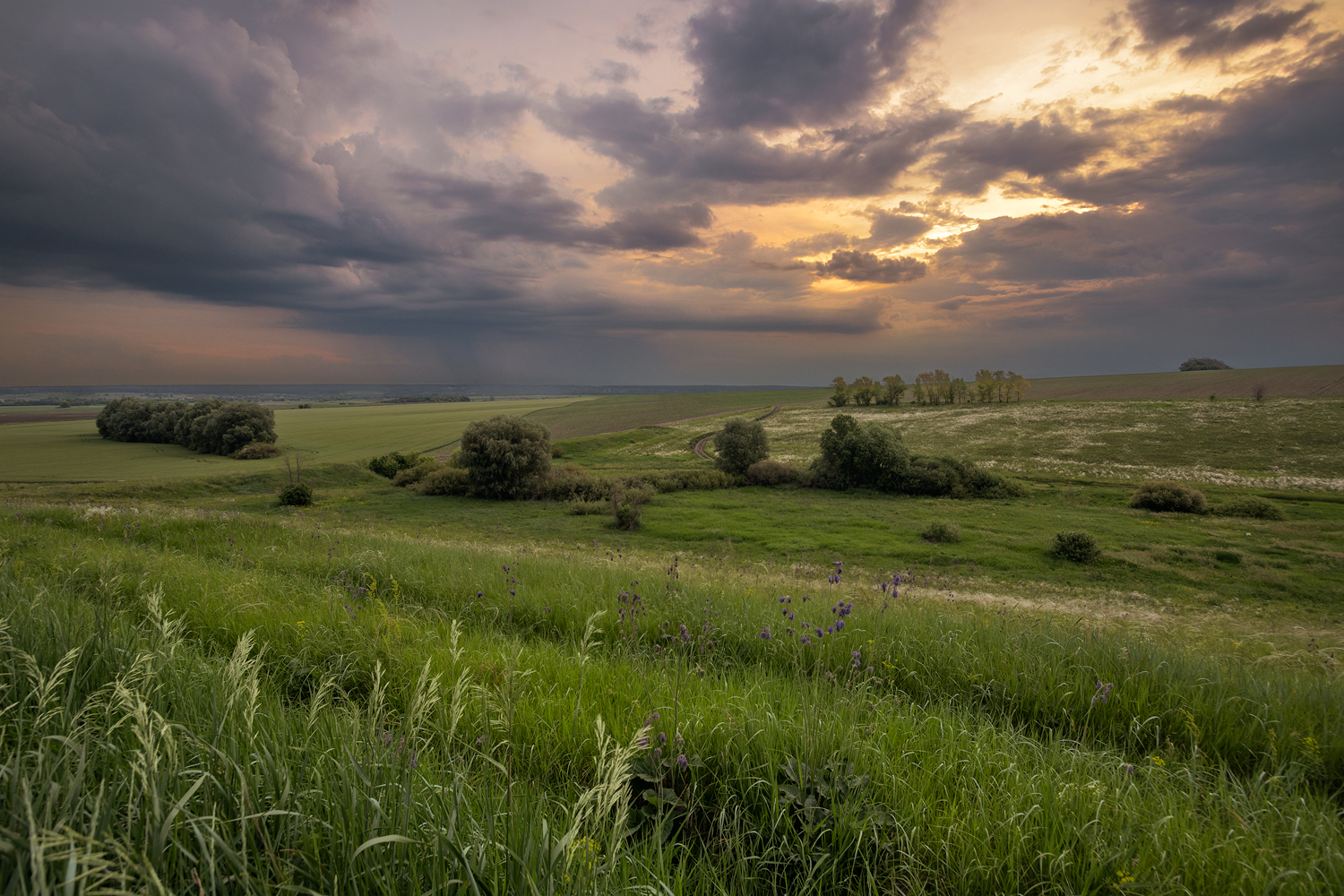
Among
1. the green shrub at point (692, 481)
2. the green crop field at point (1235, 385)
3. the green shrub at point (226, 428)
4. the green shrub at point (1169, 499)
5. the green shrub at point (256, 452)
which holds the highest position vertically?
the green crop field at point (1235, 385)

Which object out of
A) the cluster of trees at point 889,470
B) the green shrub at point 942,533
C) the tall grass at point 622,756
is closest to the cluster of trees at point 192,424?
the cluster of trees at point 889,470

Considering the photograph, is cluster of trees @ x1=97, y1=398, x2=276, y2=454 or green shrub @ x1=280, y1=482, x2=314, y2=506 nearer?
green shrub @ x1=280, y1=482, x2=314, y2=506

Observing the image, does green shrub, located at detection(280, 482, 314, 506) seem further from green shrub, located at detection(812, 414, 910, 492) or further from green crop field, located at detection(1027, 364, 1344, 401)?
green crop field, located at detection(1027, 364, 1344, 401)

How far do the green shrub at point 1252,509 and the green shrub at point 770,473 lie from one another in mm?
27193

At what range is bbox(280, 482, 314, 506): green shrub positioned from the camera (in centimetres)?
3953

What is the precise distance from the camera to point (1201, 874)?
2697 millimetres

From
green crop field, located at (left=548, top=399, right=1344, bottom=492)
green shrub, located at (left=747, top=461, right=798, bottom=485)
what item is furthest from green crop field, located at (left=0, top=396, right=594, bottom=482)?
green shrub, located at (left=747, top=461, right=798, bottom=485)

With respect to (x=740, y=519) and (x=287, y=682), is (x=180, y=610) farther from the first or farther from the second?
(x=740, y=519)

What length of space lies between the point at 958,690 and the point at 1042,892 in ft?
11.0

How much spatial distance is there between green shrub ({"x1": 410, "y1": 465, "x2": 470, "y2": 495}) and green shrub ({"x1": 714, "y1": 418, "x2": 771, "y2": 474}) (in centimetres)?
2258

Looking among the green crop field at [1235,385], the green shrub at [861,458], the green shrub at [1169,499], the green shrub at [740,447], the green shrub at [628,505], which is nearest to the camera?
the green shrub at [1169,499]

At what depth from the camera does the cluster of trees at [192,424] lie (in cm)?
6066

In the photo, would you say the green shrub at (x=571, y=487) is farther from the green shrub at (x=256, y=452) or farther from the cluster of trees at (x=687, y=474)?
the green shrub at (x=256, y=452)

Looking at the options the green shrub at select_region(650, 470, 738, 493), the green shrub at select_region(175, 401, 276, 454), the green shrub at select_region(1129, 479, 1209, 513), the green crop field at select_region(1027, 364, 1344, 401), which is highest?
the green crop field at select_region(1027, 364, 1344, 401)
